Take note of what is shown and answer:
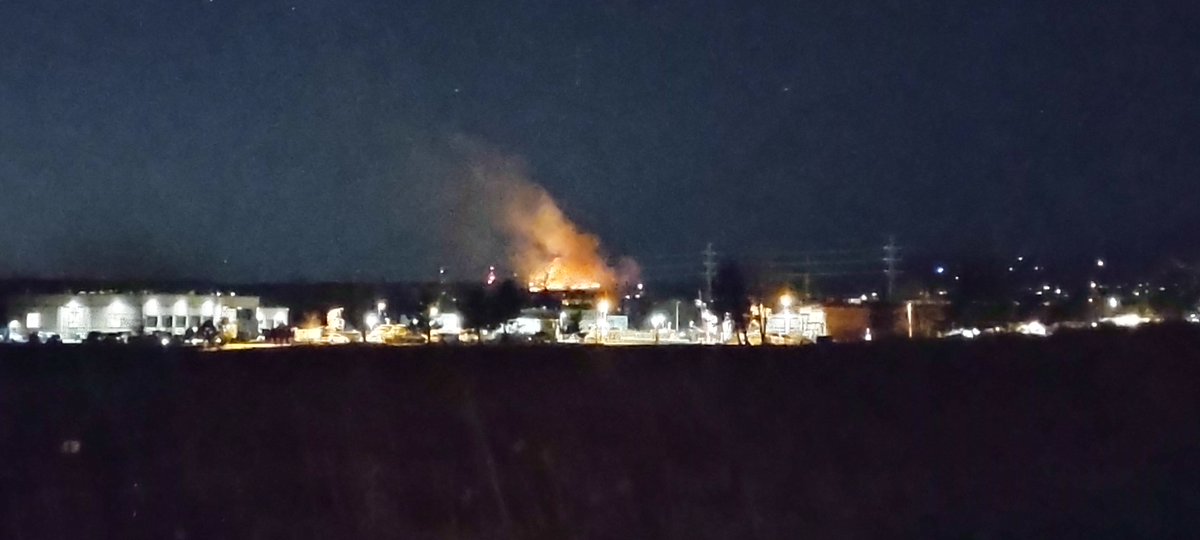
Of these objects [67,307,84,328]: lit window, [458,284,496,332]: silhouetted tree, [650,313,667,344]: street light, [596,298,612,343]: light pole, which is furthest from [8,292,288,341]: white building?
[650,313,667,344]: street light

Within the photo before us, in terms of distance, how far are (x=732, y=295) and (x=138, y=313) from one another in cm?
2043

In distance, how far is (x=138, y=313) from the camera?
157 ft

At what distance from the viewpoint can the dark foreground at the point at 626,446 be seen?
12477 mm

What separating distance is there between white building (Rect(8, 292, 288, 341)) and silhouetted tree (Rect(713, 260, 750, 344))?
15576 mm

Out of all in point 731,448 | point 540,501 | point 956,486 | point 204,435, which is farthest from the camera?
point 204,435

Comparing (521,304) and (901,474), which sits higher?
(521,304)

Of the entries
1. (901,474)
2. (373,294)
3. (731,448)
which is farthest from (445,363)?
(373,294)

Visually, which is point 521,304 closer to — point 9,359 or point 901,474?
point 9,359

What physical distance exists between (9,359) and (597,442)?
600 inches

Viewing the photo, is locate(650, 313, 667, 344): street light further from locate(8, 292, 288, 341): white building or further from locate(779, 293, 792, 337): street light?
locate(8, 292, 288, 341): white building

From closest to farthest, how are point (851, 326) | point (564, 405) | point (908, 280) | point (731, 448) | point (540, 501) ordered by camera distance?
1. point (540, 501)
2. point (731, 448)
3. point (564, 405)
4. point (851, 326)
5. point (908, 280)

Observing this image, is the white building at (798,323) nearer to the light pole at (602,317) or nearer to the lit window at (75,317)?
the light pole at (602,317)

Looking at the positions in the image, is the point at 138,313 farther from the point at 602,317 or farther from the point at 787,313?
the point at 787,313

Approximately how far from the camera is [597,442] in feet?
55.4
